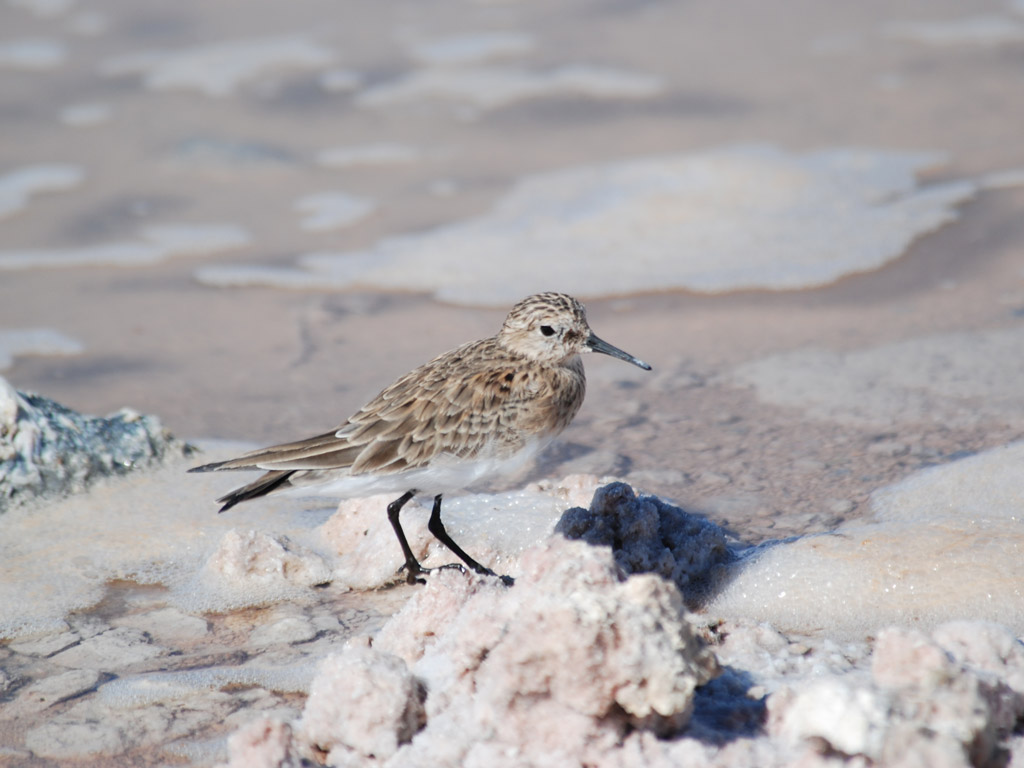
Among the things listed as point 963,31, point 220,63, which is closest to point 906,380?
point 963,31

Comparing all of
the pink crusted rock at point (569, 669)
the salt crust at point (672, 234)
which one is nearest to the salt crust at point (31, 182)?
A: the salt crust at point (672, 234)

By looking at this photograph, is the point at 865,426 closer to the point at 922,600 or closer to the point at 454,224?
the point at 922,600

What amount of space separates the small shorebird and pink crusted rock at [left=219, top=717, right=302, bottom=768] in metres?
1.24

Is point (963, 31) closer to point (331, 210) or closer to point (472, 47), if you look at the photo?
point (472, 47)

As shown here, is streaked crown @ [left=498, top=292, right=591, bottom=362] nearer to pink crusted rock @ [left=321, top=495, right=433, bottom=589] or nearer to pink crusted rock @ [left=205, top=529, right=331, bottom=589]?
pink crusted rock @ [left=321, top=495, right=433, bottom=589]

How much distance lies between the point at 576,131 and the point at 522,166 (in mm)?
875

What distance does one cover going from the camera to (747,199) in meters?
7.97

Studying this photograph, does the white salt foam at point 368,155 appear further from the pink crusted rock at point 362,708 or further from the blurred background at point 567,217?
the pink crusted rock at point 362,708

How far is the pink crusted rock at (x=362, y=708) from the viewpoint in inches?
104

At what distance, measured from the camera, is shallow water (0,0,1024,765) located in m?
5.48

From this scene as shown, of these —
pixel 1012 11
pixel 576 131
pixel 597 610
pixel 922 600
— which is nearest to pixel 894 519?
pixel 922 600

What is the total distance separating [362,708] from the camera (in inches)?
104

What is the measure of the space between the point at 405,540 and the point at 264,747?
1451mm

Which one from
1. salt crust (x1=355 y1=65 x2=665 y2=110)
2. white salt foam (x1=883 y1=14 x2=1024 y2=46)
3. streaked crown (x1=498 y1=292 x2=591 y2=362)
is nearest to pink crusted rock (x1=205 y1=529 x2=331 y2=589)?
streaked crown (x1=498 y1=292 x2=591 y2=362)
